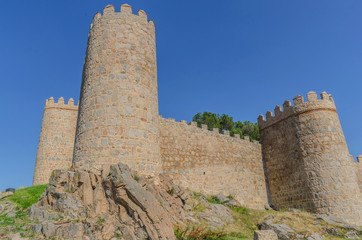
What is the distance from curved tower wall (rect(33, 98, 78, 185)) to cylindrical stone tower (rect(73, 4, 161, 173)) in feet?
34.3

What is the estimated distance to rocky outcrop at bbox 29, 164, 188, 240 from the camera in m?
7.14

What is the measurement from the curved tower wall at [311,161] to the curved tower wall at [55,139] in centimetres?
1430

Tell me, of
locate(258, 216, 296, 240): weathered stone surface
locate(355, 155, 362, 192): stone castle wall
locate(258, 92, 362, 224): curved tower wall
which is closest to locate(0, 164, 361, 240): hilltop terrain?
locate(258, 216, 296, 240): weathered stone surface

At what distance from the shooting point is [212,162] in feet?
53.3

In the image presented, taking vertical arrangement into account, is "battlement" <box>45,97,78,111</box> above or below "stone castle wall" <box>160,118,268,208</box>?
above

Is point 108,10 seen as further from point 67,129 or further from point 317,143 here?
point 317,143

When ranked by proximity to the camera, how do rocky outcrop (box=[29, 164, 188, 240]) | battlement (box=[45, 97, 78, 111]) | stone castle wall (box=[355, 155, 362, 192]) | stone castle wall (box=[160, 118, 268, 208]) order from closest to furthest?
rocky outcrop (box=[29, 164, 188, 240]), stone castle wall (box=[160, 118, 268, 208]), battlement (box=[45, 97, 78, 111]), stone castle wall (box=[355, 155, 362, 192])

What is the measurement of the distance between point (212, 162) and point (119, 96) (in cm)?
824

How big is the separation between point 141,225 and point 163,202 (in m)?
1.57

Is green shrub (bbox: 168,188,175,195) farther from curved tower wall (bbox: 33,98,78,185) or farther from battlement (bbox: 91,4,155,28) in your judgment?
curved tower wall (bbox: 33,98,78,185)

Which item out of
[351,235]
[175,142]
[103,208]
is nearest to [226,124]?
[175,142]

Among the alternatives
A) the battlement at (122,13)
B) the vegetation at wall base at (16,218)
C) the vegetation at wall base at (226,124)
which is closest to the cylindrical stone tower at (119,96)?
the battlement at (122,13)

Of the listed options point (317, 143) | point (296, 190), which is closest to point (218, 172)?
point (296, 190)

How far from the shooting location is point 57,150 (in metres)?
19.8
